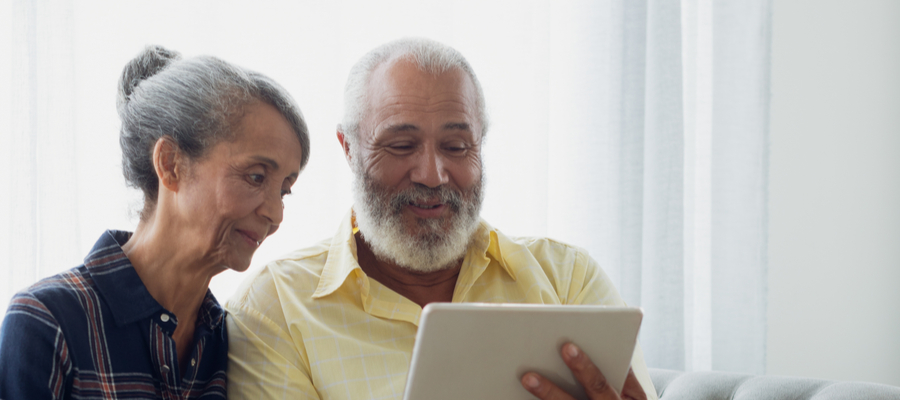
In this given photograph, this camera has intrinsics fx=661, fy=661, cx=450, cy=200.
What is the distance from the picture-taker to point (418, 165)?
1.35m

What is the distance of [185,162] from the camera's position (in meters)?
1.06

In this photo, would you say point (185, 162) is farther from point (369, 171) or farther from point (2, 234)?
point (2, 234)

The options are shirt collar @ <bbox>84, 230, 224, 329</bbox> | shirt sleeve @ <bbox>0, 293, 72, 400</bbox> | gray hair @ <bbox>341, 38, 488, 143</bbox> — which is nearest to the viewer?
shirt sleeve @ <bbox>0, 293, 72, 400</bbox>

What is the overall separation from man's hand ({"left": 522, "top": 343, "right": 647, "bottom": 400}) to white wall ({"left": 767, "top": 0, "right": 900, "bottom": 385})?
7.02 feet

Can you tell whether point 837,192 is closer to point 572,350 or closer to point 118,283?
point 572,350

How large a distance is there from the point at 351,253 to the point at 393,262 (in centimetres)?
13

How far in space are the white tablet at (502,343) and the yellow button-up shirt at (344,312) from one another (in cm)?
42

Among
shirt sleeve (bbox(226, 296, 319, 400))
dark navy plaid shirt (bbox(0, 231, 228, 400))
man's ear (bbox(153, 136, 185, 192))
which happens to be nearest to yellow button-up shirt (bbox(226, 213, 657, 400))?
shirt sleeve (bbox(226, 296, 319, 400))

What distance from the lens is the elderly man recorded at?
1.24 m

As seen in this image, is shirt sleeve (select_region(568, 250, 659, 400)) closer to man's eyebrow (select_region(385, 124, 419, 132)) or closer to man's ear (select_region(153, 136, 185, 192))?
man's eyebrow (select_region(385, 124, 419, 132))

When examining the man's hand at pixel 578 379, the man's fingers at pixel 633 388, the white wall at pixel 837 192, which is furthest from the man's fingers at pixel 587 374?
the white wall at pixel 837 192

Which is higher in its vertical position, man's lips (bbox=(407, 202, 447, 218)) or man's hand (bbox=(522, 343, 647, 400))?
man's lips (bbox=(407, 202, 447, 218))

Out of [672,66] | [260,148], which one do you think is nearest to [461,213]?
[260,148]

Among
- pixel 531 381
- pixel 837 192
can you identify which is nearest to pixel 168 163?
pixel 531 381
